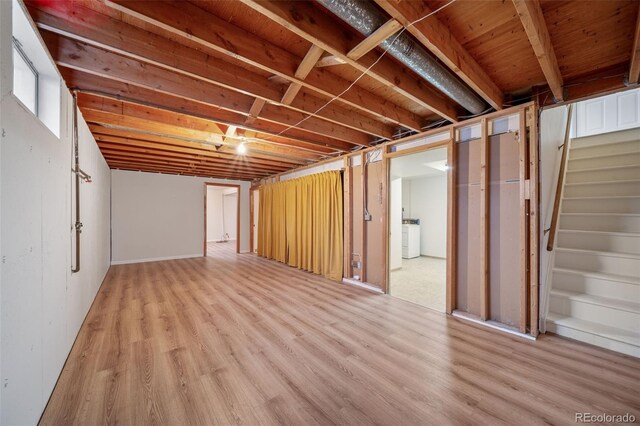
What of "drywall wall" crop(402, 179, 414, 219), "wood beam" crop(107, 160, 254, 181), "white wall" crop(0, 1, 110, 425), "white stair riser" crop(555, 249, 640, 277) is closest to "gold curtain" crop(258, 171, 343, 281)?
"wood beam" crop(107, 160, 254, 181)

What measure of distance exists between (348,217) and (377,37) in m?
3.10

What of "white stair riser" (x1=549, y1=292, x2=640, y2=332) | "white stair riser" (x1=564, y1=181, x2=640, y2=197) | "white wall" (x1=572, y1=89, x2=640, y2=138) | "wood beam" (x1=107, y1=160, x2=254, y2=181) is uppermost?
"white wall" (x1=572, y1=89, x2=640, y2=138)

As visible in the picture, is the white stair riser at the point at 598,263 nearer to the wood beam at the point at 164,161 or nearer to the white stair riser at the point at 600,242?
the white stair riser at the point at 600,242

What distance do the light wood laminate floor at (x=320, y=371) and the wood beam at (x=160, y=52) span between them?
227cm

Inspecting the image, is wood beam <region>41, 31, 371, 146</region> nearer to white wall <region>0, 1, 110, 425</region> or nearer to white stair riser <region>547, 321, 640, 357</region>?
white wall <region>0, 1, 110, 425</region>

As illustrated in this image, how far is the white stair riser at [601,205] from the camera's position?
281cm

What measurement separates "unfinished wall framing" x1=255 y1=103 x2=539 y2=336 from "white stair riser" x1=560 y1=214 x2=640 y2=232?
1.22m

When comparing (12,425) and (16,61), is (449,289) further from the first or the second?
(16,61)

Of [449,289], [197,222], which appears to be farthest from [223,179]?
[449,289]

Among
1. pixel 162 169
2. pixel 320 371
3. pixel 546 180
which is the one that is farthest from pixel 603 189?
pixel 162 169

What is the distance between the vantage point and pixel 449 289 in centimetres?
295

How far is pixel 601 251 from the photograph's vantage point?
8.75ft

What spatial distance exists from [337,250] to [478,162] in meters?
2.61

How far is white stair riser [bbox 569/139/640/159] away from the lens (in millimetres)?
3297
